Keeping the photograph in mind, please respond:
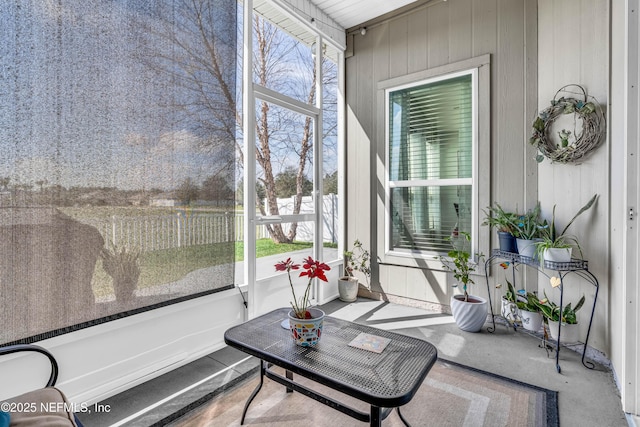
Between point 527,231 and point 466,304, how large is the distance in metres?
0.81

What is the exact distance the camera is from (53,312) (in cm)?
171

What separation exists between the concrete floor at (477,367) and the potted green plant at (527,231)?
785mm

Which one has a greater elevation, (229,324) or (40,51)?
(40,51)

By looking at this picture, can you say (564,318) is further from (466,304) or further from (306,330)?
(306,330)

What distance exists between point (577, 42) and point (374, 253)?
105 inches

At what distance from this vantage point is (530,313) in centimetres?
268

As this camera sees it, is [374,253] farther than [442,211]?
Yes

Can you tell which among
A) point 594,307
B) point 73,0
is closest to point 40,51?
point 73,0

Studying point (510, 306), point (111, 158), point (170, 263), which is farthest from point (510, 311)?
point (111, 158)

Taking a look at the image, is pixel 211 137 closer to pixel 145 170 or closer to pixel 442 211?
pixel 145 170

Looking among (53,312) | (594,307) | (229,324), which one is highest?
(53,312)

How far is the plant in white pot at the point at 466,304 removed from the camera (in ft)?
9.43

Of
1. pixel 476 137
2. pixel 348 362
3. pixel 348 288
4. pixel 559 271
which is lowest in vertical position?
pixel 348 288

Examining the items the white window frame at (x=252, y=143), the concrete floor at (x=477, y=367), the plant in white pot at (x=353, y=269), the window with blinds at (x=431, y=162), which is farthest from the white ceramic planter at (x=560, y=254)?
the white window frame at (x=252, y=143)
